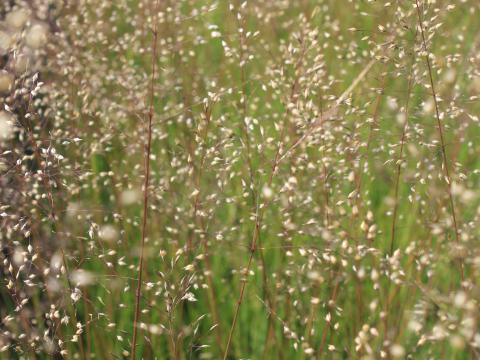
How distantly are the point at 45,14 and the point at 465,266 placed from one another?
2.55 meters

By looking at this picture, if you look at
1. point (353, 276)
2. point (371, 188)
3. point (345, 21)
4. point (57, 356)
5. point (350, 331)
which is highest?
point (345, 21)

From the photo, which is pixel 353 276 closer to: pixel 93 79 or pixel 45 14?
pixel 93 79

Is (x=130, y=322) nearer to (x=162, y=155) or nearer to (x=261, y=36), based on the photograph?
(x=162, y=155)

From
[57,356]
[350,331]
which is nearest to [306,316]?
[350,331]

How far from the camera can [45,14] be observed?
11.5ft

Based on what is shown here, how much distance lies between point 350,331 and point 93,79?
5.82 feet

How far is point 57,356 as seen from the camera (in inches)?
92.5

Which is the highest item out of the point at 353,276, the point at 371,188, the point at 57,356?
the point at 371,188

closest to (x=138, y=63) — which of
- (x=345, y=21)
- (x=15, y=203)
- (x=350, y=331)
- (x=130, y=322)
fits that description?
(x=345, y=21)

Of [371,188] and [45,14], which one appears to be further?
[45,14]

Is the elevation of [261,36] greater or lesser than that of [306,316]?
greater

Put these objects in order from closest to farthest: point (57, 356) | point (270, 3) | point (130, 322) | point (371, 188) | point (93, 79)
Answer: point (57, 356), point (130, 322), point (371, 188), point (93, 79), point (270, 3)

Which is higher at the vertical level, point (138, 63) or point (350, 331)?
point (138, 63)

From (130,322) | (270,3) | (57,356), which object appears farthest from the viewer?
(270,3)
